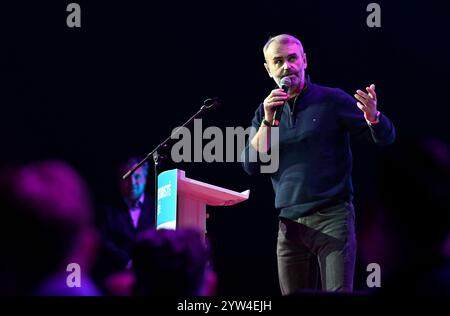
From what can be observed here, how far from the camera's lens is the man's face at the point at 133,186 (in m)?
4.04

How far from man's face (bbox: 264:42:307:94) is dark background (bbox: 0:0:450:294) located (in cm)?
149

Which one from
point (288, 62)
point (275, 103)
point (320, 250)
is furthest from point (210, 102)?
point (320, 250)

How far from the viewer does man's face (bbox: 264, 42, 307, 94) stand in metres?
2.96

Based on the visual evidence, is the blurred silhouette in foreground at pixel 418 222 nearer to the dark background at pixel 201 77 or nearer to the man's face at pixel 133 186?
the man's face at pixel 133 186

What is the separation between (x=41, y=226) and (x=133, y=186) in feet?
9.85

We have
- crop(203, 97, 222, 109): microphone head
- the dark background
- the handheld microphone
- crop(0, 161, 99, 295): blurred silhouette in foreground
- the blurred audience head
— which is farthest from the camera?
the dark background

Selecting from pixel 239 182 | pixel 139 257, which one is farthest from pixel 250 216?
pixel 139 257

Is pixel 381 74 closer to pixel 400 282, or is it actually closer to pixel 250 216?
pixel 250 216

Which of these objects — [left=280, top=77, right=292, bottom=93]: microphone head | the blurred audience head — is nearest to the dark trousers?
[left=280, top=77, right=292, bottom=93]: microphone head

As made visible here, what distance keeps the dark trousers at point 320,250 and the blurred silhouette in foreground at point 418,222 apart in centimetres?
147

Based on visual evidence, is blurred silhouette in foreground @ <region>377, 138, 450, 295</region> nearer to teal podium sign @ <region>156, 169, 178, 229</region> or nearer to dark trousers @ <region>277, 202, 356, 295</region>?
dark trousers @ <region>277, 202, 356, 295</region>

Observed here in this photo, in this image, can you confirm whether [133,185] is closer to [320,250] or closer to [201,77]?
[201,77]

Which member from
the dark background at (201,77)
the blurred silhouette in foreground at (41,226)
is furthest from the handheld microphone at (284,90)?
the blurred silhouette in foreground at (41,226)

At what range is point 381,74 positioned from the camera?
435 cm
